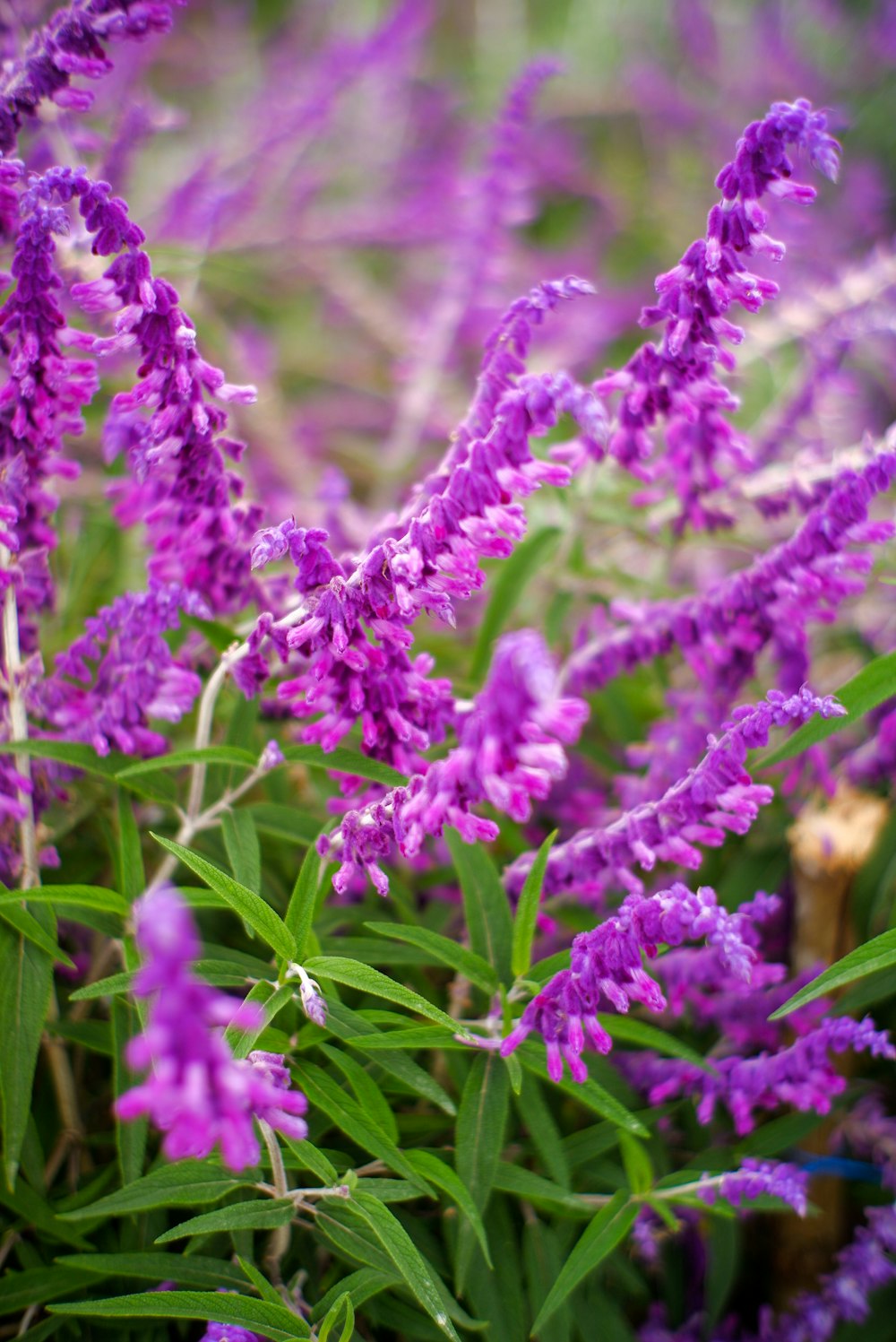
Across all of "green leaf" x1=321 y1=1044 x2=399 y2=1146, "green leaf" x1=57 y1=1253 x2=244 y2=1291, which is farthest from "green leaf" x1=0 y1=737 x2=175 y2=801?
"green leaf" x1=57 y1=1253 x2=244 y2=1291

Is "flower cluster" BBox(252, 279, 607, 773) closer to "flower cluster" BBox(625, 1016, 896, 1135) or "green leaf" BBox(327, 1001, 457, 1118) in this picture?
"green leaf" BBox(327, 1001, 457, 1118)

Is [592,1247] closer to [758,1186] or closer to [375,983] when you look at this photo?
[758,1186]

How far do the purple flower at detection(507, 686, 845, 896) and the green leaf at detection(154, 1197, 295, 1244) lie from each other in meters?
0.58

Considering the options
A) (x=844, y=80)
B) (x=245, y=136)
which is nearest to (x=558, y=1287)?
(x=245, y=136)

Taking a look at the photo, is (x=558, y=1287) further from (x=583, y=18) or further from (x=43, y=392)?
(x=583, y=18)

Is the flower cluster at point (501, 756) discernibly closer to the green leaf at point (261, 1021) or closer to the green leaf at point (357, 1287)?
the green leaf at point (261, 1021)

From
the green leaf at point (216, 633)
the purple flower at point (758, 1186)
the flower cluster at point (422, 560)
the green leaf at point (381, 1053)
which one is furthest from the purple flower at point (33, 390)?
the purple flower at point (758, 1186)

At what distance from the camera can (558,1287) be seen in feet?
3.92

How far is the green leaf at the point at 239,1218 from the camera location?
3.65 feet

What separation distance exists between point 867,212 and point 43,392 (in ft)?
12.0

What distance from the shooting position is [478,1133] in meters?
1.28

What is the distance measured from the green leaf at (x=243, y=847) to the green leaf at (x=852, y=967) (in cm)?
69

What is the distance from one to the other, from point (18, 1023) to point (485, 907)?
65 cm

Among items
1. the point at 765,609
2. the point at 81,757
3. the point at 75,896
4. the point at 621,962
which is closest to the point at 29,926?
the point at 75,896
